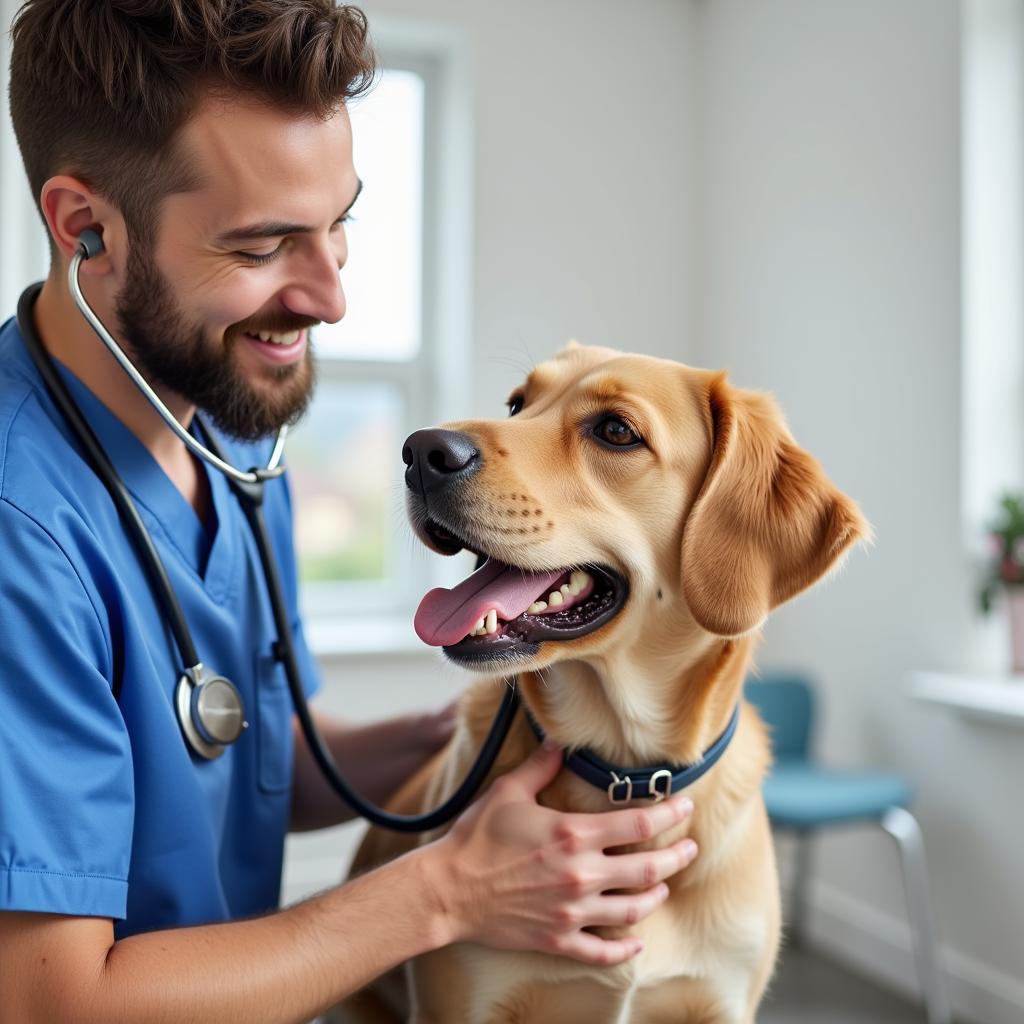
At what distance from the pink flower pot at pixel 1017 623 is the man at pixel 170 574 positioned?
1.81 metres

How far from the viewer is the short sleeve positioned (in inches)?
37.0

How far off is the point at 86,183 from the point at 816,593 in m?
2.57

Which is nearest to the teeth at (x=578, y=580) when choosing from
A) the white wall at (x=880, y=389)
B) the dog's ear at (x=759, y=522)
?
the dog's ear at (x=759, y=522)

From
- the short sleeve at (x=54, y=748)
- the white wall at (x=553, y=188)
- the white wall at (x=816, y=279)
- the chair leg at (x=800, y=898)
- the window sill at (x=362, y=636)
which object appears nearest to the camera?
the short sleeve at (x=54, y=748)

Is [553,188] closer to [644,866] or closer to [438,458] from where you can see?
[438,458]

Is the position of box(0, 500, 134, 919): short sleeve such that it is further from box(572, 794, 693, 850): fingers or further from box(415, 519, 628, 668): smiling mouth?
box(572, 794, 693, 850): fingers

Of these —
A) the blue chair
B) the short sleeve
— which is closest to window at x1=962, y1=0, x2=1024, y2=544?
the blue chair

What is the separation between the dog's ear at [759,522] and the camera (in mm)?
1146

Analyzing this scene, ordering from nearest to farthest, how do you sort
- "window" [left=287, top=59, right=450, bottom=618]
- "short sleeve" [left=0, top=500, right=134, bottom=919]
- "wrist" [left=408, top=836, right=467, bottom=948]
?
"short sleeve" [left=0, top=500, right=134, bottom=919] → "wrist" [left=408, top=836, right=467, bottom=948] → "window" [left=287, top=59, right=450, bottom=618]

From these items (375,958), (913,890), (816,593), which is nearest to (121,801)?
(375,958)

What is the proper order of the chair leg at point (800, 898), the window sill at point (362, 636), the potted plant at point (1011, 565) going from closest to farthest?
the potted plant at point (1011, 565) < the chair leg at point (800, 898) < the window sill at point (362, 636)

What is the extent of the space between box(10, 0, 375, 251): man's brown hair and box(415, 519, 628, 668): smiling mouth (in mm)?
466

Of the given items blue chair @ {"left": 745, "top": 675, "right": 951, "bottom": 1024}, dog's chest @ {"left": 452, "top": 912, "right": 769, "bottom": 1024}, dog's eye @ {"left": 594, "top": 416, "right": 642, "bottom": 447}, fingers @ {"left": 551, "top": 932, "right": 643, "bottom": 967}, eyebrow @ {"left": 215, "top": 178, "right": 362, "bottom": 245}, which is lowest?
blue chair @ {"left": 745, "top": 675, "right": 951, "bottom": 1024}

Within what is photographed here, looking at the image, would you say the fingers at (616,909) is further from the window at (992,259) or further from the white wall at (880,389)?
the window at (992,259)
